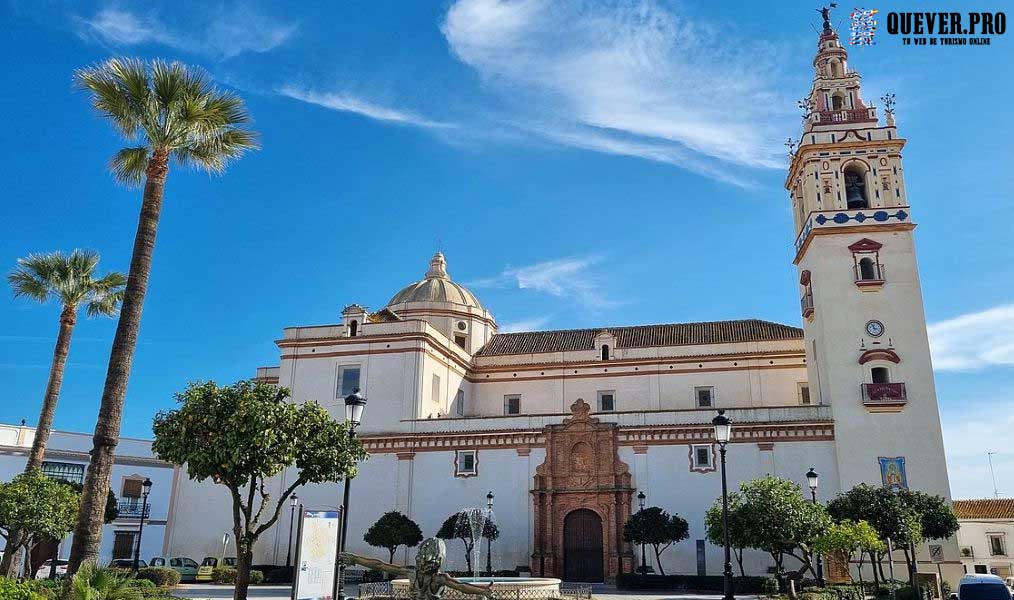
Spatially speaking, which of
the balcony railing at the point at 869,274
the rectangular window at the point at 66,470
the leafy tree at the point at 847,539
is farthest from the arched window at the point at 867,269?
the rectangular window at the point at 66,470

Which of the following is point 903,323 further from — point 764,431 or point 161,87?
point 161,87

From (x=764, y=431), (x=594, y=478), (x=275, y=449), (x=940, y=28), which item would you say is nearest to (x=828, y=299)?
(x=764, y=431)

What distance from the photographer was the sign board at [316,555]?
13.1m

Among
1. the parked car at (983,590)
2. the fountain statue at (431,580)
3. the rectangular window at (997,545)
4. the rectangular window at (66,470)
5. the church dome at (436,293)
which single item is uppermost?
the church dome at (436,293)

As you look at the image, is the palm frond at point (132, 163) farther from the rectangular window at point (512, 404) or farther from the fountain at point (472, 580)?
the rectangular window at point (512, 404)

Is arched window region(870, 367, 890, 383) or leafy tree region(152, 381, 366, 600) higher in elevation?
arched window region(870, 367, 890, 383)

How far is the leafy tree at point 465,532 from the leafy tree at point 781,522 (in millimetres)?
14042

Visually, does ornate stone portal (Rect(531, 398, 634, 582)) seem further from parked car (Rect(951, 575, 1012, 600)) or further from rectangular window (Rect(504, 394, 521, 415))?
parked car (Rect(951, 575, 1012, 600))

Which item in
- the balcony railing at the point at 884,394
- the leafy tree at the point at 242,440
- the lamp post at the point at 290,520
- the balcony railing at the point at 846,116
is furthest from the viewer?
the balcony railing at the point at 846,116

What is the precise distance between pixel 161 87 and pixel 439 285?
28424 millimetres

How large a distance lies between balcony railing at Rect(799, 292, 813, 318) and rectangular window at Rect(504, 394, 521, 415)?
15.4m

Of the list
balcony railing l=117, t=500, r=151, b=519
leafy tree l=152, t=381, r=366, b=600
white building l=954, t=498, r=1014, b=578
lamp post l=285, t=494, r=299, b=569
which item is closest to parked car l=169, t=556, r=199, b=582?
lamp post l=285, t=494, r=299, b=569

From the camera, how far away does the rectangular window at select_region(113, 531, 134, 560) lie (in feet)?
142

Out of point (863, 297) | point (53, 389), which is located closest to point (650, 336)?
point (863, 297)
